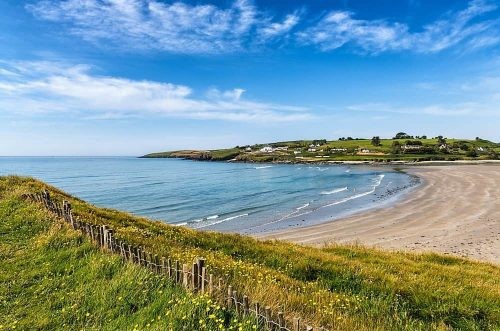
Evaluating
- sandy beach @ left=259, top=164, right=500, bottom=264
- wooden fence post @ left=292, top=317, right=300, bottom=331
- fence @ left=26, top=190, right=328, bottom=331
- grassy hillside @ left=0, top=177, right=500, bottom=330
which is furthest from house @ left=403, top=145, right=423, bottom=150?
wooden fence post @ left=292, top=317, right=300, bottom=331

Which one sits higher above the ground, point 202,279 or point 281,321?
point 202,279

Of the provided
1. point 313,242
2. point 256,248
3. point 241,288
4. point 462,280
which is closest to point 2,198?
point 256,248

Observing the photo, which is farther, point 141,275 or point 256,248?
point 256,248

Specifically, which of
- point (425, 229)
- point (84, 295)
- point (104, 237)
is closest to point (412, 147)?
point (425, 229)

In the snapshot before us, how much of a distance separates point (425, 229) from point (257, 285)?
106 feet

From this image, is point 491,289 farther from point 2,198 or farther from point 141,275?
point 2,198

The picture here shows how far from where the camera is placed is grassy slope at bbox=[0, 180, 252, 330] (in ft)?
25.5

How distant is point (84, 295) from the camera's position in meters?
9.35

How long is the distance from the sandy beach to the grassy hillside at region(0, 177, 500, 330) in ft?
36.3

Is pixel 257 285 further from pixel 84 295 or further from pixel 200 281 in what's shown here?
pixel 84 295

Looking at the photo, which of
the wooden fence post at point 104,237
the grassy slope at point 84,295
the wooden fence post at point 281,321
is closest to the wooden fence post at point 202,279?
the grassy slope at point 84,295

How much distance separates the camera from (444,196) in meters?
59.2

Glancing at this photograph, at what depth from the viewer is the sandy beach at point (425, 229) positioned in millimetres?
29156

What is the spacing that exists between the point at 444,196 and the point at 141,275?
60520 mm
